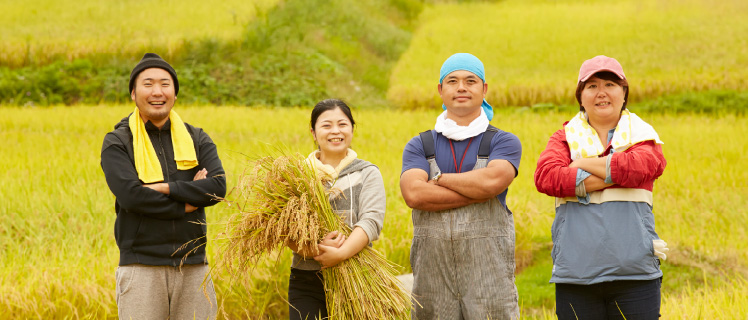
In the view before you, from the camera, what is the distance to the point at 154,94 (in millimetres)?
3549

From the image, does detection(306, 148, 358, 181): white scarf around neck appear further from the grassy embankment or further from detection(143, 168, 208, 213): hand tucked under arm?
the grassy embankment

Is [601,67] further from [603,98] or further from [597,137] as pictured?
[597,137]

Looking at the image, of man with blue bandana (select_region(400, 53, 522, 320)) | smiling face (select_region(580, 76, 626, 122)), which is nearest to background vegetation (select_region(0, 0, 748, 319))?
man with blue bandana (select_region(400, 53, 522, 320))

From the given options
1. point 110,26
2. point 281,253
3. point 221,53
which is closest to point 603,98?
point 281,253

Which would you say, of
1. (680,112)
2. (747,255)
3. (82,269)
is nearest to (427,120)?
(680,112)

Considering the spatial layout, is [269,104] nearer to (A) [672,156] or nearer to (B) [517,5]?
(A) [672,156]

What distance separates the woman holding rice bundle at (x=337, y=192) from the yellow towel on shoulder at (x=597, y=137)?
3.28ft

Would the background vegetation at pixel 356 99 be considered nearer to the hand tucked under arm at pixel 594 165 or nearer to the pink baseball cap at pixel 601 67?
the hand tucked under arm at pixel 594 165

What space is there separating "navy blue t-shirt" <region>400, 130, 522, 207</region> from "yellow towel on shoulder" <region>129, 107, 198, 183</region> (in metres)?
1.22

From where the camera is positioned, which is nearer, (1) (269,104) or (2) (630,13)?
(1) (269,104)

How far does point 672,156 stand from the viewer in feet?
31.6

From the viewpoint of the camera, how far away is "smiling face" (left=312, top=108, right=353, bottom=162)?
3396mm

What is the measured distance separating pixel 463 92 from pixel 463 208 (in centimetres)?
60

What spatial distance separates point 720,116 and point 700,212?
643 cm
